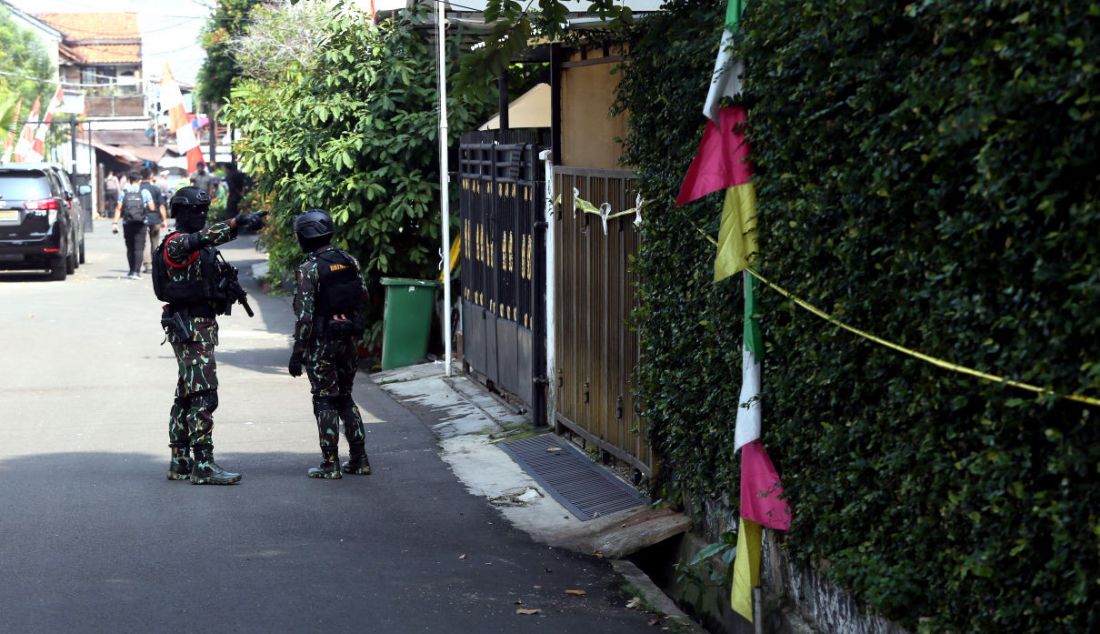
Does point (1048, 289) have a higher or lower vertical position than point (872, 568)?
higher

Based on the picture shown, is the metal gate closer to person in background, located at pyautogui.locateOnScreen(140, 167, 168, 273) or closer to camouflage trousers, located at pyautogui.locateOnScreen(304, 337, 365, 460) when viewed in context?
camouflage trousers, located at pyautogui.locateOnScreen(304, 337, 365, 460)

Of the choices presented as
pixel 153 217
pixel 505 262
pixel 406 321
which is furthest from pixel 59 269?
pixel 505 262

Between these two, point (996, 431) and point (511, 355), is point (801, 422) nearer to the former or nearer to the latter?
point (996, 431)

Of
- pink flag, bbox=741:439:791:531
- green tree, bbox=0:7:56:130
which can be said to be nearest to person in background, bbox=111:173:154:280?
pink flag, bbox=741:439:791:531

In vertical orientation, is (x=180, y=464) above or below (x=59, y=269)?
below

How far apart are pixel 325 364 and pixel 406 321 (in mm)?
5241

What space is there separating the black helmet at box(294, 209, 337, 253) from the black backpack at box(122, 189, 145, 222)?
16.5 metres

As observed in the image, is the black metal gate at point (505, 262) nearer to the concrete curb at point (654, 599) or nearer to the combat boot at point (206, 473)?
the combat boot at point (206, 473)

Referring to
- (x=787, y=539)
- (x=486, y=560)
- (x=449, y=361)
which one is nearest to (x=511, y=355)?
(x=449, y=361)

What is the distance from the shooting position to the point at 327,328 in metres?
9.34

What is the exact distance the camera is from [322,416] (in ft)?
31.1

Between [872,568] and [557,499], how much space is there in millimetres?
4414

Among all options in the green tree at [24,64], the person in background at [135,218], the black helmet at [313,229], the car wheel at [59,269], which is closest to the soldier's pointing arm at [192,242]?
the black helmet at [313,229]

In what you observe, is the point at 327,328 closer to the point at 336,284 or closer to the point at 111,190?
the point at 336,284
